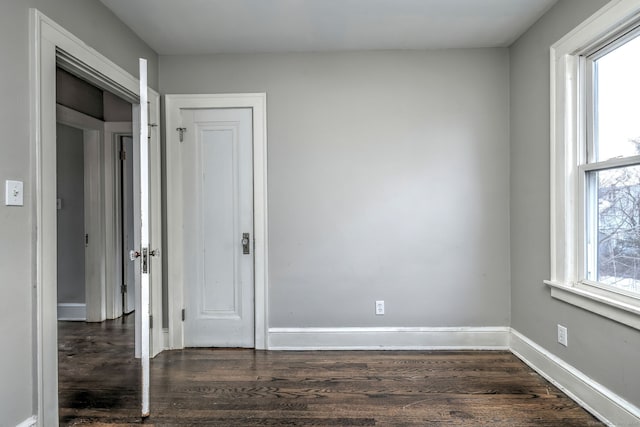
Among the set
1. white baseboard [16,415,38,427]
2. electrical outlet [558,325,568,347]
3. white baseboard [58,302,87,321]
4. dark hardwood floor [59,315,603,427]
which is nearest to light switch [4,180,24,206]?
white baseboard [16,415,38,427]

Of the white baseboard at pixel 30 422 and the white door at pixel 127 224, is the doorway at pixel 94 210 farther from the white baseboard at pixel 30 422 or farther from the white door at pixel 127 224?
the white baseboard at pixel 30 422

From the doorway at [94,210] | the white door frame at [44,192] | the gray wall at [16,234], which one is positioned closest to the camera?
the gray wall at [16,234]

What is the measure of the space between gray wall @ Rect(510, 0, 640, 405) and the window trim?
0.09 meters

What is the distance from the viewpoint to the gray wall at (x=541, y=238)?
1.94 metres

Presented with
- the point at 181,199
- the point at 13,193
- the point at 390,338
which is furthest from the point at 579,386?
Result: the point at 13,193

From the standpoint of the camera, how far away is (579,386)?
84.9 inches

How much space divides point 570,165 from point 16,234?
3187 mm

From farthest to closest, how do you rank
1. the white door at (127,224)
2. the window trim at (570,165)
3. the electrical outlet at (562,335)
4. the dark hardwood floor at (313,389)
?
the white door at (127,224), the electrical outlet at (562,335), the window trim at (570,165), the dark hardwood floor at (313,389)

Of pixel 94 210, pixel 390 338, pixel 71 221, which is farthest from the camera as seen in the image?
pixel 71 221

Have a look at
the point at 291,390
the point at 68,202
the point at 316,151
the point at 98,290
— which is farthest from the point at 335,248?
the point at 68,202

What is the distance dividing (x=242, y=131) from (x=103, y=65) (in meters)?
1.09

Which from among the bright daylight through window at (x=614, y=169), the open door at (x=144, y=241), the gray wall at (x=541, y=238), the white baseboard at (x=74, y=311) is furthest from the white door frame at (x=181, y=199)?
the bright daylight through window at (x=614, y=169)

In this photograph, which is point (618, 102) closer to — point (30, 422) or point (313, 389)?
point (313, 389)

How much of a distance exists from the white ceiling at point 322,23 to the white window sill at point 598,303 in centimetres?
190
